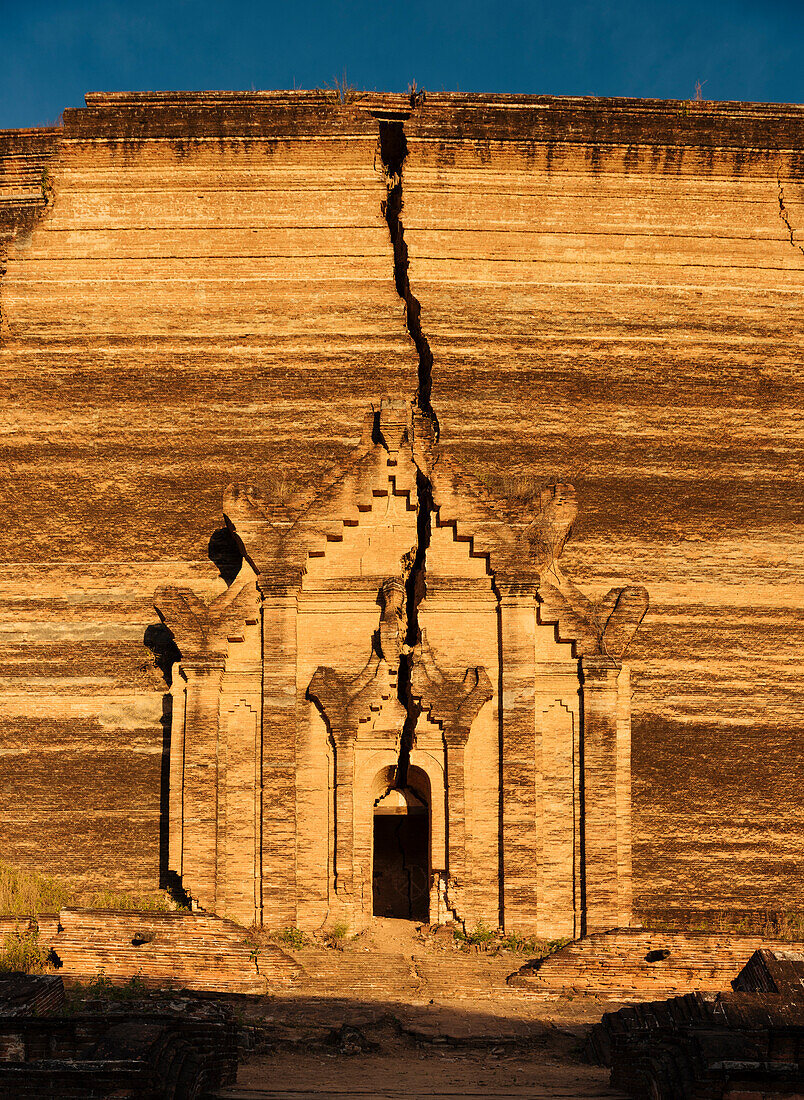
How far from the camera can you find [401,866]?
71.1 feet

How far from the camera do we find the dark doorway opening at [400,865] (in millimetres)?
21188

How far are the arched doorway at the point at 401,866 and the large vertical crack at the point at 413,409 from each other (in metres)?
2.60

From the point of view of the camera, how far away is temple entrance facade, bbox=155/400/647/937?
18.4 metres

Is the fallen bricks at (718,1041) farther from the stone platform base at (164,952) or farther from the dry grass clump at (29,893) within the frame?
the dry grass clump at (29,893)

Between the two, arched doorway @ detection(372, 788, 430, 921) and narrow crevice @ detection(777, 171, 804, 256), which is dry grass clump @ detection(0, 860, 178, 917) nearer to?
arched doorway @ detection(372, 788, 430, 921)

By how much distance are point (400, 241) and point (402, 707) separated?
934cm

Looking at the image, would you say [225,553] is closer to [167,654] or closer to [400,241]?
[167,654]

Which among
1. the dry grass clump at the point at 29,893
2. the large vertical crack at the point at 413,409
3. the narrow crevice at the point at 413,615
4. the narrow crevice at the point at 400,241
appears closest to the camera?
the narrow crevice at the point at 413,615

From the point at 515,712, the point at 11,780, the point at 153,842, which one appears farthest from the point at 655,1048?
the point at 11,780

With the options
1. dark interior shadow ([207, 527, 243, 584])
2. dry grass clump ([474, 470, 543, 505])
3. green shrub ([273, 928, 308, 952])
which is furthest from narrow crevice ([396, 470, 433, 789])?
dark interior shadow ([207, 527, 243, 584])

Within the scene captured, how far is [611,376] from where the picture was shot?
2372 centimetres

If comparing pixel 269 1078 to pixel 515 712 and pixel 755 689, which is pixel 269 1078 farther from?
pixel 755 689

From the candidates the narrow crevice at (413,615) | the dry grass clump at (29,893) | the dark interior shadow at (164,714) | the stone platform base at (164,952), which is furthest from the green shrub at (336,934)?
the dry grass clump at (29,893)

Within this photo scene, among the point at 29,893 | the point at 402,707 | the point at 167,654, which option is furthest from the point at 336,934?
the point at 167,654
